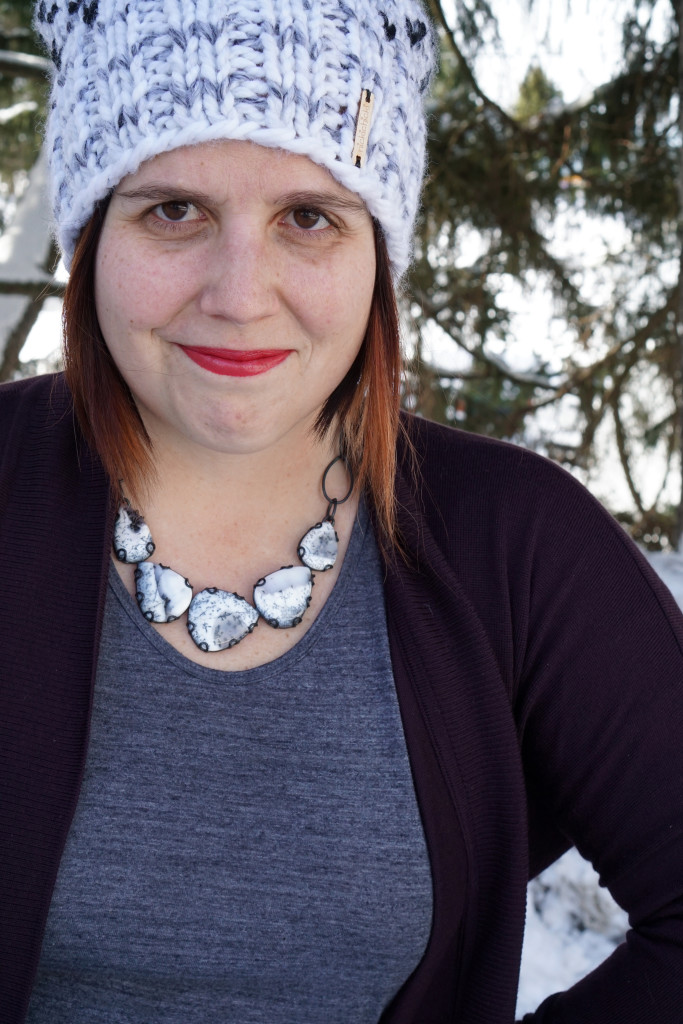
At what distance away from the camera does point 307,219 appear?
135cm

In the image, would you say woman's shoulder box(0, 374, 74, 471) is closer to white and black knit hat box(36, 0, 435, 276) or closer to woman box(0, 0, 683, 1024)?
woman box(0, 0, 683, 1024)

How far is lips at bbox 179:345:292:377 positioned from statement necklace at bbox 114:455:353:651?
315 mm

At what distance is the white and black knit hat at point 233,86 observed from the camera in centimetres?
127

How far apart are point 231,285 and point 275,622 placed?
0.50 metres

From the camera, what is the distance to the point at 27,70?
12.1ft

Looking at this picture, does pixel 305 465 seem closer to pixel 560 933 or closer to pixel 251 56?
pixel 251 56

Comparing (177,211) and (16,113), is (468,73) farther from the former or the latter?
(16,113)

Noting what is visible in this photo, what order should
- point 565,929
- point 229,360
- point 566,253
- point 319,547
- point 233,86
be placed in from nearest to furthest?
point 233,86, point 229,360, point 319,547, point 565,929, point 566,253

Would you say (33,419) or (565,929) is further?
(565,929)

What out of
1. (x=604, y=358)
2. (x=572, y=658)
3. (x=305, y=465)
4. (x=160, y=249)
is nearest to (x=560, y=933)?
(x=572, y=658)

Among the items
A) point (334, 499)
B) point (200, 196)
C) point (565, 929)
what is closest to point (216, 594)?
point (334, 499)

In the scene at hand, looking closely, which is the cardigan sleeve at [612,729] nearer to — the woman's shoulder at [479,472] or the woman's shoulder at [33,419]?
the woman's shoulder at [479,472]

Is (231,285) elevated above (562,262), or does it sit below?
below

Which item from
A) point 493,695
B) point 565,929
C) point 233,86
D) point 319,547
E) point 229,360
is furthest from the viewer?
point 565,929
